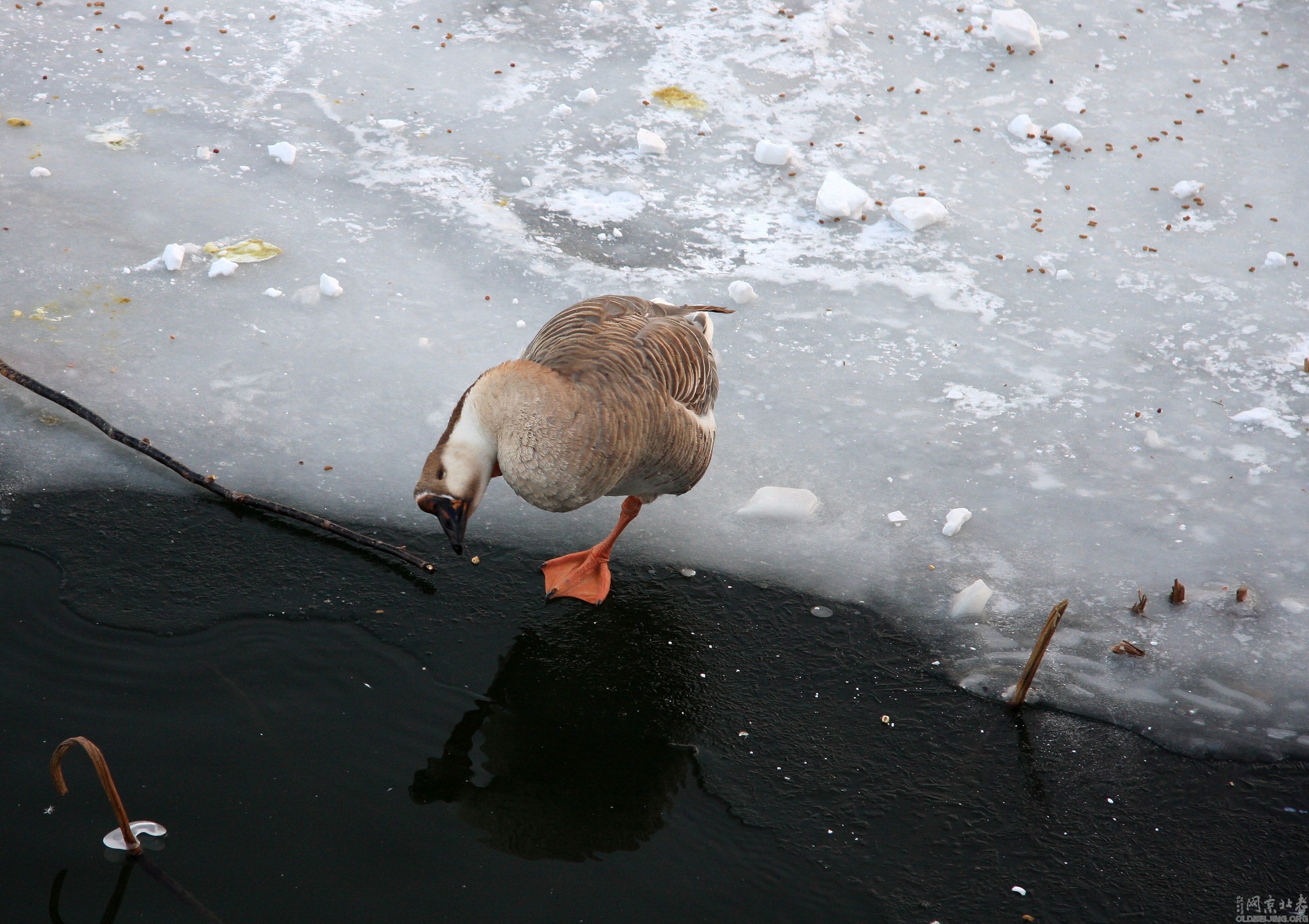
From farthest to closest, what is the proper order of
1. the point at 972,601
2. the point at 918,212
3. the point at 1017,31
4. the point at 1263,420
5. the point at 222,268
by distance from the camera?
the point at 1017,31 < the point at 918,212 < the point at 222,268 < the point at 1263,420 < the point at 972,601

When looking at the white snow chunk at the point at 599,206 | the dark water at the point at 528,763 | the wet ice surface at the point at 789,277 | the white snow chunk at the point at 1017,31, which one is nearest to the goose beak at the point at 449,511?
the dark water at the point at 528,763

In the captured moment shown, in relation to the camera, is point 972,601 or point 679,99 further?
point 679,99

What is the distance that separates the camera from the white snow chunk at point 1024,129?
21.0 feet

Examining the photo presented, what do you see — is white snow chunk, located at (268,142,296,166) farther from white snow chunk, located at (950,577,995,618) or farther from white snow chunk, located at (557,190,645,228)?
white snow chunk, located at (950,577,995,618)

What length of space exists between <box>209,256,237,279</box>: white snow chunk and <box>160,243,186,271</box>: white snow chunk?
0.51 feet

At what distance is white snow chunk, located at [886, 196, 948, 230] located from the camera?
5598mm

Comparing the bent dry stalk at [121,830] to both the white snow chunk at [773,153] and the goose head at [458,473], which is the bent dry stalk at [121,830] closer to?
the goose head at [458,473]

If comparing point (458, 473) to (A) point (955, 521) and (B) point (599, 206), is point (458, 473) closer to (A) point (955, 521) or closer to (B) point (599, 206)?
(A) point (955, 521)

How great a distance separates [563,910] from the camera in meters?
2.42

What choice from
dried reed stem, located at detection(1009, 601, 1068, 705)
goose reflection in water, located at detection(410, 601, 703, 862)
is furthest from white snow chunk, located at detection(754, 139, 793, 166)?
dried reed stem, located at detection(1009, 601, 1068, 705)

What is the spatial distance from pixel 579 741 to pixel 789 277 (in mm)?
3178

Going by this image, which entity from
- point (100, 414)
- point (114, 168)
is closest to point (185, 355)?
point (100, 414)

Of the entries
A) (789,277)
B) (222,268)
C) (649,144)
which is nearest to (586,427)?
(789,277)

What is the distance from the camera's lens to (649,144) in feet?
19.8
